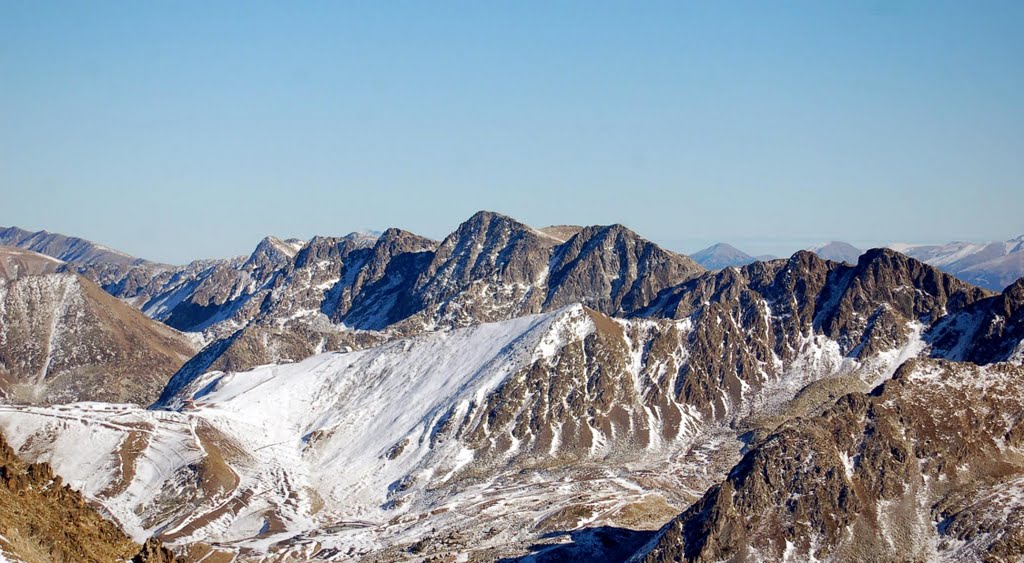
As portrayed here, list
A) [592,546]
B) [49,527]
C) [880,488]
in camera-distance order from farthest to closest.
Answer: [592,546] < [880,488] < [49,527]

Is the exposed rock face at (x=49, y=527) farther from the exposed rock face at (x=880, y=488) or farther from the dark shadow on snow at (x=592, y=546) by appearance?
the dark shadow on snow at (x=592, y=546)

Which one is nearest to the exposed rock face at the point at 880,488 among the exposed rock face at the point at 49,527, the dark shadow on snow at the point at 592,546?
the dark shadow on snow at the point at 592,546

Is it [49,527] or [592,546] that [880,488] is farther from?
[49,527]

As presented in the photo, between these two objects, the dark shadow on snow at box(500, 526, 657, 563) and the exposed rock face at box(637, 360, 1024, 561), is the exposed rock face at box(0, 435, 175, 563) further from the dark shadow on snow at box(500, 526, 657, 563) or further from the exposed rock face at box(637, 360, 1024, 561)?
the dark shadow on snow at box(500, 526, 657, 563)

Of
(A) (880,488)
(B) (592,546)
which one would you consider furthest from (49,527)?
(A) (880,488)

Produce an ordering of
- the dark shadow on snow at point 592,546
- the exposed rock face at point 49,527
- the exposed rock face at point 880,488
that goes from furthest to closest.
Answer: the dark shadow on snow at point 592,546
the exposed rock face at point 880,488
the exposed rock face at point 49,527

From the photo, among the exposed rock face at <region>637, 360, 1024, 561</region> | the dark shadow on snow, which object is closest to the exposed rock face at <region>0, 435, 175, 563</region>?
the exposed rock face at <region>637, 360, 1024, 561</region>
